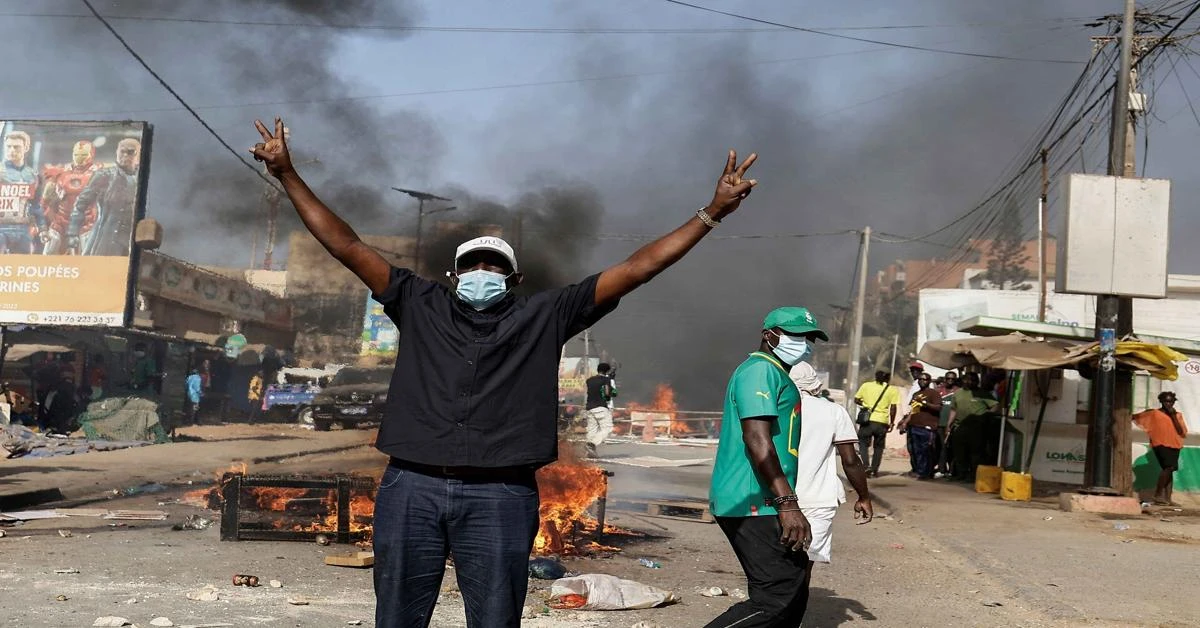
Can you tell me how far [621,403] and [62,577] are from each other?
A: 59.3 metres

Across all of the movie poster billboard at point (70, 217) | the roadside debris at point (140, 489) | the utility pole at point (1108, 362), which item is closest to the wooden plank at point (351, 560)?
the roadside debris at point (140, 489)

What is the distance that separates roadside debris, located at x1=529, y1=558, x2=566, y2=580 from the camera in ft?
23.0

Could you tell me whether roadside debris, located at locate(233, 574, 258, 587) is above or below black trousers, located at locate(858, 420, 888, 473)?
below

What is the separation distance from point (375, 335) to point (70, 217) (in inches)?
491

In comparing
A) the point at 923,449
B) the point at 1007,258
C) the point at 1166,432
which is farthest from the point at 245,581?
the point at 1007,258

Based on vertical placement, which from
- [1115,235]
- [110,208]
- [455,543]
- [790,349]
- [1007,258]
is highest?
[1007,258]

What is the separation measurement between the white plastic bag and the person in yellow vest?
26.8 meters

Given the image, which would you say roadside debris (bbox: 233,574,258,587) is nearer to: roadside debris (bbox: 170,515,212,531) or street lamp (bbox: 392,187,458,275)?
roadside debris (bbox: 170,515,212,531)

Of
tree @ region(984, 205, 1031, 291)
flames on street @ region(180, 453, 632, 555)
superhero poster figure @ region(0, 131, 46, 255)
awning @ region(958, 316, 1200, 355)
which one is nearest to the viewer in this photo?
flames on street @ region(180, 453, 632, 555)

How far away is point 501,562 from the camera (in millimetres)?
3123

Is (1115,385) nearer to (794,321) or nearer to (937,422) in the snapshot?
(937,422)

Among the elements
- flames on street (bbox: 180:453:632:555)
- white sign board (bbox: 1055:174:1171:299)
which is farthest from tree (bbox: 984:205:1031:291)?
flames on street (bbox: 180:453:632:555)

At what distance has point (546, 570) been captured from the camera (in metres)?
7.02

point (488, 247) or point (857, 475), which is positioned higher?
point (488, 247)
